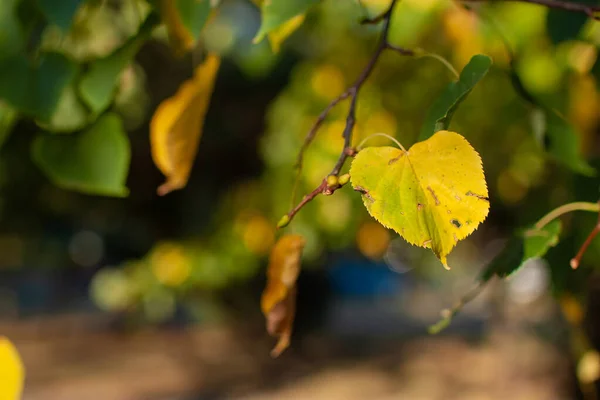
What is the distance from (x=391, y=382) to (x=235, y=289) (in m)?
1.07

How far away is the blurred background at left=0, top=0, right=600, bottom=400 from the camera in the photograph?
1.52 metres

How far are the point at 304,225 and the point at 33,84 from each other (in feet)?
5.20

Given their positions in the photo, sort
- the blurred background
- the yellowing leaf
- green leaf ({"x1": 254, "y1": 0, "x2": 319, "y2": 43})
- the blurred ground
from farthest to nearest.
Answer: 1. the blurred ground
2. the blurred background
3. green leaf ({"x1": 254, "y1": 0, "x2": 319, "y2": 43})
4. the yellowing leaf

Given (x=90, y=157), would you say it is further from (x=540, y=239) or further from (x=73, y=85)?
(x=540, y=239)

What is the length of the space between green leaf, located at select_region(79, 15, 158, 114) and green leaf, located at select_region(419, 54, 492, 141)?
27 centimetres

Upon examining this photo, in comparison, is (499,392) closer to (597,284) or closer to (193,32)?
(597,284)

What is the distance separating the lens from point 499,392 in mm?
2891

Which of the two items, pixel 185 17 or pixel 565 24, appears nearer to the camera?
pixel 185 17

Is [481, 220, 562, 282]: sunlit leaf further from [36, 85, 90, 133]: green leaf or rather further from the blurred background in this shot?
[36, 85, 90, 133]: green leaf

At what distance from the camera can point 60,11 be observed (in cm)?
51

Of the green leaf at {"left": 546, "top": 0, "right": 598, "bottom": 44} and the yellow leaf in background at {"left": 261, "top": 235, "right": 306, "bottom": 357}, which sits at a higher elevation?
the green leaf at {"left": 546, "top": 0, "right": 598, "bottom": 44}

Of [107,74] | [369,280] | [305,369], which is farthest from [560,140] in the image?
[369,280]


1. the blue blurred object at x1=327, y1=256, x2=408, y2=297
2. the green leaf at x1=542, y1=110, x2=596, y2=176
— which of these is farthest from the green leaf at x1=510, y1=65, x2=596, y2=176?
the blue blurred object at x1=327, y1=256, x2=408, y2=297

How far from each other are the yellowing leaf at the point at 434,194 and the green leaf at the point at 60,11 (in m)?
0.28
